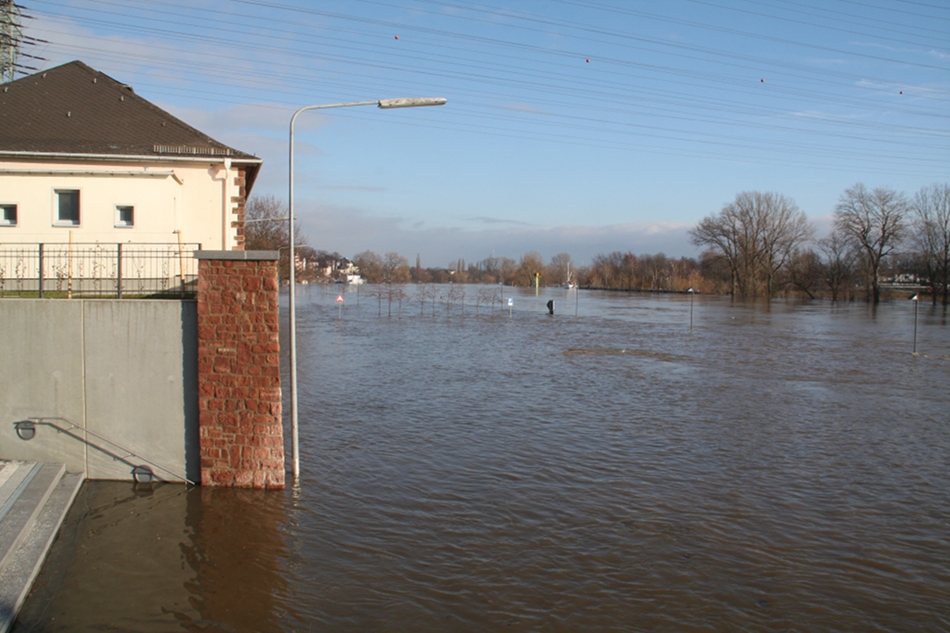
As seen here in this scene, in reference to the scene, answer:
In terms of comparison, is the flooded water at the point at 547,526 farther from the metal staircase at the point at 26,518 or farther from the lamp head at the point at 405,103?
the lamp head at the point at 405,103

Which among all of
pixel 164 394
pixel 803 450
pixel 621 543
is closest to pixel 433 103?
pixel 164 394

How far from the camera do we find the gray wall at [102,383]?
8508 millimetres

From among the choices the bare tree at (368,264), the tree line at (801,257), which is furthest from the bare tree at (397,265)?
the tree line at (801,257)

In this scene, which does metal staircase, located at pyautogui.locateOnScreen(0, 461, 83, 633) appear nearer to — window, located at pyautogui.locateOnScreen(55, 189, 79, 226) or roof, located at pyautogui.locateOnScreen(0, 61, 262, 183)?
window, located at pyautogui.locateOnScreen(55, 189, 79, 226)

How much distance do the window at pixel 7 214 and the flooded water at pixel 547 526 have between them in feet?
24.3

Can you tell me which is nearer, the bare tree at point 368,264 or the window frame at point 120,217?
the window frame at point 120,217

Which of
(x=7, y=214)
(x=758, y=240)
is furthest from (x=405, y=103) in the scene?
(x=758, y=240)

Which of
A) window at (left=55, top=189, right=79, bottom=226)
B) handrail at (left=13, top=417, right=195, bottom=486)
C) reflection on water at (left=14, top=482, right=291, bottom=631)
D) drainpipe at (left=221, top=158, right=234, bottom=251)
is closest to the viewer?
reflection on water at (left=14, top=482, right=291, bottom=631)

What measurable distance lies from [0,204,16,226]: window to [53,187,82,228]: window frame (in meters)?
0.81

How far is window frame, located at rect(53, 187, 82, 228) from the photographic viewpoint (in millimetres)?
14617

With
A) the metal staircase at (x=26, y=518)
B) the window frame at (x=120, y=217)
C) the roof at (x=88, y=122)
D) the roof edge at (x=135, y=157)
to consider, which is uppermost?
the roof at (x=88, y=122)

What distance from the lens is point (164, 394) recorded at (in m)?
8.69

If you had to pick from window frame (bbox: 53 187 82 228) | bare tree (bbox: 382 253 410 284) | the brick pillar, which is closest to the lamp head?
the brick pillar

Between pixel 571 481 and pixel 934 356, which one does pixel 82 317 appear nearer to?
pixel 571 481
